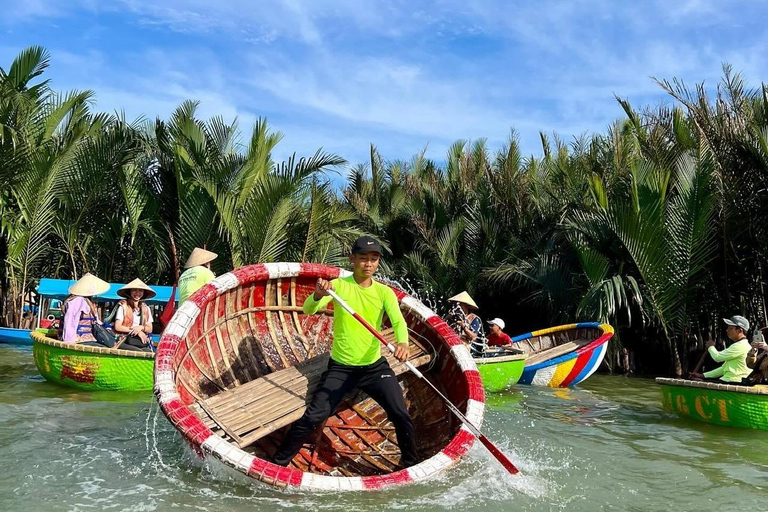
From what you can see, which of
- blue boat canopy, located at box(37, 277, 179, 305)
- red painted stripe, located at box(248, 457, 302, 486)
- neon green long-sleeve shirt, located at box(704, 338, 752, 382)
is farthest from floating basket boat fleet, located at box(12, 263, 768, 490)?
blue boat canopy, located at box(37, 277, 179, 305)

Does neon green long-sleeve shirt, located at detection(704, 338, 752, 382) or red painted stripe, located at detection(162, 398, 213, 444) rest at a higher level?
neon green long-sleeve shirt, located at detection(704, 338, 752, 382)

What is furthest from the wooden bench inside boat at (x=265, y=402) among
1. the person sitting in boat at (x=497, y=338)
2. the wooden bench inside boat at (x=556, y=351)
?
the wooden bench inside boat at (x=556, y=351)

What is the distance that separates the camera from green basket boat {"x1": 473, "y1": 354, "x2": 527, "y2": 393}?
8.98 metres

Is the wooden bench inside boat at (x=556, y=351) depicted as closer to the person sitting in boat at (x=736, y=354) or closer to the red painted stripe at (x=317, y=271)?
the person sitting in boat at (x=736, y=354)

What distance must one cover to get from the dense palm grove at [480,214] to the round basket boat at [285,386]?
5.66 meters

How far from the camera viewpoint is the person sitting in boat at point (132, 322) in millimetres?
8477

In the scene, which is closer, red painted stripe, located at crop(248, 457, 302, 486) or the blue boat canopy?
red painted stripe, located at crop(248, 457, 302, 486)

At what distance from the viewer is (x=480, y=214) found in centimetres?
1501

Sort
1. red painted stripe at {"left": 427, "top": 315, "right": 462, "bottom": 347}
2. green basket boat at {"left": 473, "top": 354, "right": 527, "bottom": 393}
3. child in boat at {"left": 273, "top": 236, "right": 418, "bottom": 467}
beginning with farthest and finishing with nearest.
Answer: green basket boat at {"left": 473, "top": 354, "right": 527, "bottom": 393} → red painted stripe at {"left": 427, "top": 315, "right": 462, "bottom": 347} → child in boat at {"left": 273, "top": 236, "right": 418, "bottom": 467}

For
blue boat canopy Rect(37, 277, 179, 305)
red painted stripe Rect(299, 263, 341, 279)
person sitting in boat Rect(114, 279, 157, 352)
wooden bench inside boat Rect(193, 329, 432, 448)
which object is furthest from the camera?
blue boat canopy Rect(37, 277, 179, 305)

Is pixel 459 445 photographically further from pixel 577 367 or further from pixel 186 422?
pixel 577 367

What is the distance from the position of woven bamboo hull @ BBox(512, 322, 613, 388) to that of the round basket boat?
4522mm

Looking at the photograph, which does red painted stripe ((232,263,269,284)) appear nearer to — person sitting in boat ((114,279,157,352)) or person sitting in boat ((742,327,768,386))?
person sitting in boat ((114,279,157,352))

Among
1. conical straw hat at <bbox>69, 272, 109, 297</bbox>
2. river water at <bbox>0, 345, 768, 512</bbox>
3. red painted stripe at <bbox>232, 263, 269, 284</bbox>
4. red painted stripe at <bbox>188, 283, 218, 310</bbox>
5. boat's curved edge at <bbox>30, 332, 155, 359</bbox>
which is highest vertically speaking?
red painted stripe at <bbox>232, 263, 269, 284</bbox>
